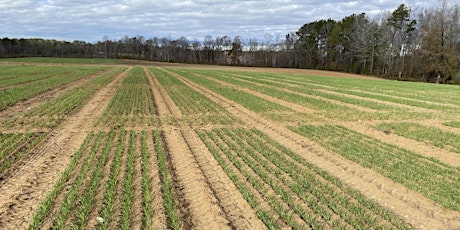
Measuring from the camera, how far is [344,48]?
258 feet

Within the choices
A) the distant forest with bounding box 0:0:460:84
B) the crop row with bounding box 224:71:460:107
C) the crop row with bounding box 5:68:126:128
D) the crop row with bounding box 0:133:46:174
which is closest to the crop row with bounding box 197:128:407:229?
the crop row with bounding box 0:133:46:174

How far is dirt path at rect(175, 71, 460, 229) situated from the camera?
15.7 ft

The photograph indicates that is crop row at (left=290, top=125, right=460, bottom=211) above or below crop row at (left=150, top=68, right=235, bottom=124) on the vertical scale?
below

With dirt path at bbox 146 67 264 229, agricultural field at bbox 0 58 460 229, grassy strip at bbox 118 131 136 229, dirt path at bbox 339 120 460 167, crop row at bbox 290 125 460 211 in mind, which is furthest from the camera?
dirt path at bbox 339 120 460 167

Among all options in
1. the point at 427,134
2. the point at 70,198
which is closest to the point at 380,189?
the point at 70,198

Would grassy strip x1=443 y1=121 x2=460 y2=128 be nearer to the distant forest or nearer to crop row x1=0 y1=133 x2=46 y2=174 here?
crop row x1=0 y1=133 x2=46 y2=174

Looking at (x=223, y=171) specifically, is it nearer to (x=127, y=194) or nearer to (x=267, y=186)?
(x=267, y=186)

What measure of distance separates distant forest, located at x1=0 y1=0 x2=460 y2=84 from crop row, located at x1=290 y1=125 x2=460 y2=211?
4725cm

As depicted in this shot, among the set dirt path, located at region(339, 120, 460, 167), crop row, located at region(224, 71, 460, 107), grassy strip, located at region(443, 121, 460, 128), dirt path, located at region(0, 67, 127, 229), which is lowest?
dirt path, located at region(0, 67, 127, 229)

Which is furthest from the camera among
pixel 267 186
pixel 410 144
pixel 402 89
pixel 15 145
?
pixel 402 89

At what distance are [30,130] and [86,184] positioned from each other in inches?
216

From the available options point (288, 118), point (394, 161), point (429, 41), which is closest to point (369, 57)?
point (429, 41)

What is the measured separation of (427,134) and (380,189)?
20.0 feet

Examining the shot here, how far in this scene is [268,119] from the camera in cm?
1253
